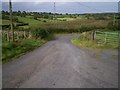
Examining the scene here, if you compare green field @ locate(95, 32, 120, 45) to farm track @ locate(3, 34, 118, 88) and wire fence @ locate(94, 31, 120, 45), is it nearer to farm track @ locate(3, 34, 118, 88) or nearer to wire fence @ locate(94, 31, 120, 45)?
wire fence @ locate(94, 31, 120, 45)

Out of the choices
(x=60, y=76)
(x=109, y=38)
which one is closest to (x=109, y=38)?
(x=109, y=38)

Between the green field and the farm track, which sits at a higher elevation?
the green field

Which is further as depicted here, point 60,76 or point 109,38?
point 109,38

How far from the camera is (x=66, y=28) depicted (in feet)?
217

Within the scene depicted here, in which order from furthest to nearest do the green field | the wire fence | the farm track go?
the green field, the wire fence, the farm track

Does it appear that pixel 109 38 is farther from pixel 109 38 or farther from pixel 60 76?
pixel 60 76

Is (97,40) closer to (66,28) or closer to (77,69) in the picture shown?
(77,69)

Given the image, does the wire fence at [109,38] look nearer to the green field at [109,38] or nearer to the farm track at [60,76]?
the green field at [109,38]

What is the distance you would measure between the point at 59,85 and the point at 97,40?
2232 cm

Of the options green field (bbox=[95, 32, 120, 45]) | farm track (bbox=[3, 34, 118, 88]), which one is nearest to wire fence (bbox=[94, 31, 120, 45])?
green field (bbox=[95, 32, 120, 45])

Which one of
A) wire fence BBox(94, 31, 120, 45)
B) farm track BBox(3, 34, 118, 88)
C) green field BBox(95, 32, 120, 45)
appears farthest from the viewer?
green field BBox(95, 32, 120, 45)

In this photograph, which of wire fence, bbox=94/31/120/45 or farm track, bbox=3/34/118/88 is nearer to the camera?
farm track, bbox=3/34/118/88

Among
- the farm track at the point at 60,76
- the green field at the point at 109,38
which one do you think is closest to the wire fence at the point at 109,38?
the green field at the point at 109,38

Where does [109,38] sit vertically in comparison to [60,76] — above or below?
above
